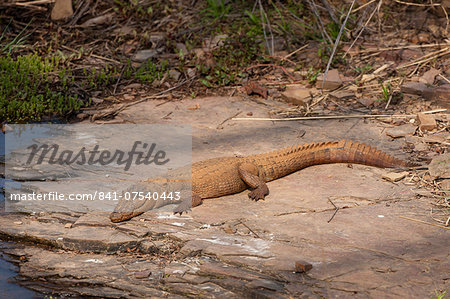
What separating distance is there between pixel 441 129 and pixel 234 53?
3.70 meters

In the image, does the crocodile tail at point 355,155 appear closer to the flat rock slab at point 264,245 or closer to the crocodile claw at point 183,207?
the flat rock slab at point 264,245

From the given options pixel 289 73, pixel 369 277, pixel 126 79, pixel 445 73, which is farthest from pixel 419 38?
pixel 369 277

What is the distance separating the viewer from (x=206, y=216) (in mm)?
5172

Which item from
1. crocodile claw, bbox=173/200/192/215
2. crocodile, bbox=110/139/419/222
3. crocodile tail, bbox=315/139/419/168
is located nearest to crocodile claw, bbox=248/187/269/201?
crocodile, bbox=110/139/419/222

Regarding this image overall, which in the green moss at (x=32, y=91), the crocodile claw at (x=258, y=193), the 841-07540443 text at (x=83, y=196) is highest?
the green moss at (x=32, y=91)

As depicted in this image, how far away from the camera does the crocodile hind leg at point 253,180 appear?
5555 mm

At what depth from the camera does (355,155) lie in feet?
19.9

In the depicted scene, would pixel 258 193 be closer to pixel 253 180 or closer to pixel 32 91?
pixel 253 180

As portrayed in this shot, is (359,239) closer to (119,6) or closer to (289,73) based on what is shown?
(289,73)

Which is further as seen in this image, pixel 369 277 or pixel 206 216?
pixel 206 216

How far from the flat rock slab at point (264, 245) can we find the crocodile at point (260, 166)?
9 centimetres

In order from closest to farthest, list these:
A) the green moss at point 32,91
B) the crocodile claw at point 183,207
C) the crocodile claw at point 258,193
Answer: the crocodile claw at point 183,207 < the crocodile claw at point 258,193 < the green moss at point 32,91

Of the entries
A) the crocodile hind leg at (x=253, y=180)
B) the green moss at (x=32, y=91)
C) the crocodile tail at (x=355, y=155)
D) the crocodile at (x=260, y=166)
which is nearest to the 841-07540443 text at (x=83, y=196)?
the crocodile at (x=260, y=166)

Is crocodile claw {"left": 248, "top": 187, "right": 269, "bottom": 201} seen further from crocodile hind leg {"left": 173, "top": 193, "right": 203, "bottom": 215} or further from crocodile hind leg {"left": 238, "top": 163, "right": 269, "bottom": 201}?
crocodile hind leg {"left": 173, "top": 193, "right": 203, "bottom": 215}
